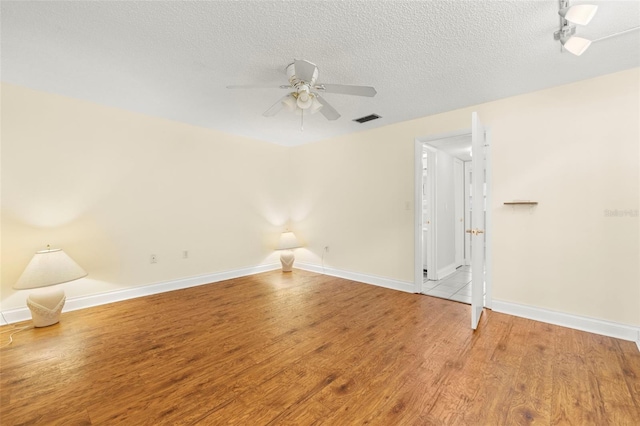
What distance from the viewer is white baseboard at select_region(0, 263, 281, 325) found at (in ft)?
9.18

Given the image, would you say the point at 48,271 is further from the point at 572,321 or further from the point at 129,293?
the point at 572,321

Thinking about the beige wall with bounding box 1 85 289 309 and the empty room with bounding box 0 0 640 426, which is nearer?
the empty room with bounding box 0 0 640 426

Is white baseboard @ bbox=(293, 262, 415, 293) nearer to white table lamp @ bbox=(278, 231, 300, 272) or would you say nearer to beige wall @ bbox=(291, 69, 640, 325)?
beige wall @ bbox=(291, 69, 640, 325)

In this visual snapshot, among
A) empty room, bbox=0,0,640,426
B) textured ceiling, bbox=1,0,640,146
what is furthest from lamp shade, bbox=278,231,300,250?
textured ceiling, bbox=1,0,640,146

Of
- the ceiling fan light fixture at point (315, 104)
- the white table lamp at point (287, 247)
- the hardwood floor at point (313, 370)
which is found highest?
the ceiling fan light fixture at point (315, 104)

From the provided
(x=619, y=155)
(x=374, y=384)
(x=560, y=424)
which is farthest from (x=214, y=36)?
(x=619, y=155)

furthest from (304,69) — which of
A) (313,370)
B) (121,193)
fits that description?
(121,193)

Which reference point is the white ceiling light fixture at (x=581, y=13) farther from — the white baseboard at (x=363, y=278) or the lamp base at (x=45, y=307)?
the lamp base at (x=45, y=307)

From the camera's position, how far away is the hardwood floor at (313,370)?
1517 mm

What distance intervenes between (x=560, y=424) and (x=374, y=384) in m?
0.99

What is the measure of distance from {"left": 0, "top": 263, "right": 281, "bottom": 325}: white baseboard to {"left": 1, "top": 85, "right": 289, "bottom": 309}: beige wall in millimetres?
84

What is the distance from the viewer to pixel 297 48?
210 centimetres

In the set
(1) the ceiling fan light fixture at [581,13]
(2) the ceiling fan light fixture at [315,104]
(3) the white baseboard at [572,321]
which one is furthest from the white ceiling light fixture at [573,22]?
(3) the white baseboard at [572,321]

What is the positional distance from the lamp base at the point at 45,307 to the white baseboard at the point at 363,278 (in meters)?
3.48
